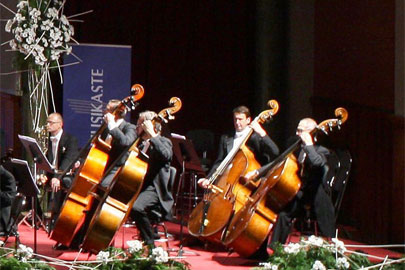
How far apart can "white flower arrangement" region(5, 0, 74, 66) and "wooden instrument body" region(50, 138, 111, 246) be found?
2.41 m

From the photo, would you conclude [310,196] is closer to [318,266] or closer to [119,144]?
[119,144]

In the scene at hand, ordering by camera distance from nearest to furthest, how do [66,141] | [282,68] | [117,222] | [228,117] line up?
[117,222], [66,141], [282,68], [228,117]

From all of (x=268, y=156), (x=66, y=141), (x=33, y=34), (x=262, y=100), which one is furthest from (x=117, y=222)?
(x=262, y=100)

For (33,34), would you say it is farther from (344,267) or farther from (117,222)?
(344,267)

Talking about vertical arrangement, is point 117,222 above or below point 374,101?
below

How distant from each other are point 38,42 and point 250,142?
2.70 m

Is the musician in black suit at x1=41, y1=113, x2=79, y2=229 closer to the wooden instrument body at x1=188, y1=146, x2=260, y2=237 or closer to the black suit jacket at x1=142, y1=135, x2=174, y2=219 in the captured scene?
the black suit jacket at x1=142, y1=135, x2=174, y2=219

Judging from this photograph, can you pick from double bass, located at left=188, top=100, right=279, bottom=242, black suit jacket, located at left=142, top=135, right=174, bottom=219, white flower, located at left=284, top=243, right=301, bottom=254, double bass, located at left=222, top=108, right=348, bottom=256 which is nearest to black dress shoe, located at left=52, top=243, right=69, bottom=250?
black suit jacket, located at left=142, top=135, right=174, bottom=219

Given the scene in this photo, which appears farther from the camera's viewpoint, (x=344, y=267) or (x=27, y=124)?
(x=27, y=124)

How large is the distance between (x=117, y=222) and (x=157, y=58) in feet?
16.0

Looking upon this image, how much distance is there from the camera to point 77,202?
6.70 metres

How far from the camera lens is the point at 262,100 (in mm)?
10641

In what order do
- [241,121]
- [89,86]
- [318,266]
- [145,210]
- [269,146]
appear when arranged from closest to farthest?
[318,266]
[145,210]
[269,146]
[241,121]
[89,86]

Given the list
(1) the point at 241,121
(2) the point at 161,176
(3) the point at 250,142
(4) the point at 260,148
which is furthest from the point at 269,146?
(2) the point at 161,176
